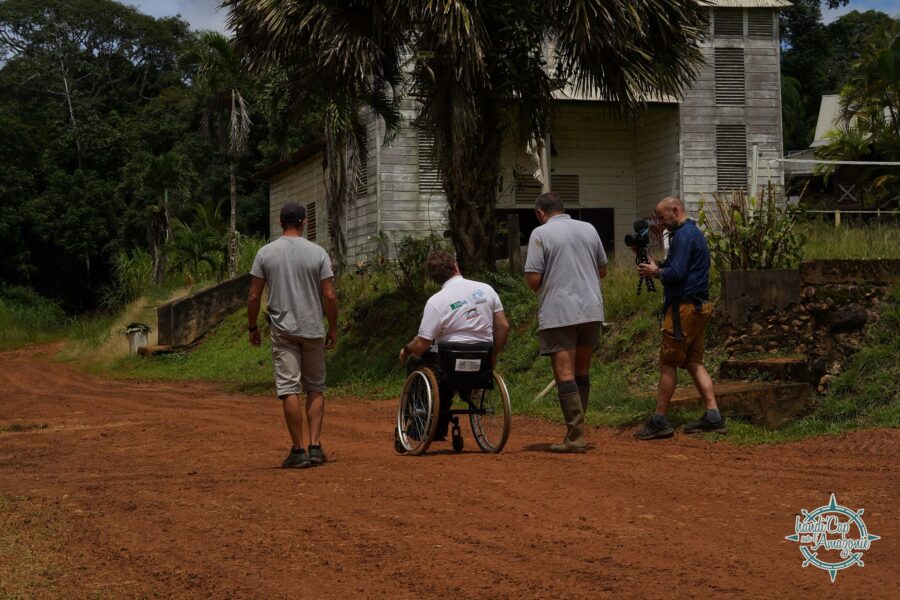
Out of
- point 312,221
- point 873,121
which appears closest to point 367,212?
point 312,221

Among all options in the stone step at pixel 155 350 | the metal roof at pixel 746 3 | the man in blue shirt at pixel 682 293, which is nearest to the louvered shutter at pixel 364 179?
the stone step at pixel 155 350

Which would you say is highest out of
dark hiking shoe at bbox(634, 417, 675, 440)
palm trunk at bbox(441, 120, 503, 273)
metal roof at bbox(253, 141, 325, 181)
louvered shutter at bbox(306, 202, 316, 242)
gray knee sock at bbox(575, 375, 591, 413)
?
metal roof at bbox(253, 141, 325, 181)

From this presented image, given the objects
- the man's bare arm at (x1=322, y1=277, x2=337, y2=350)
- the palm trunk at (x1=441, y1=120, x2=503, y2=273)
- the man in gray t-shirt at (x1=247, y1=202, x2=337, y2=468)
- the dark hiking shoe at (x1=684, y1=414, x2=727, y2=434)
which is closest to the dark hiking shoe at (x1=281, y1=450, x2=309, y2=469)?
the man in gray t-shirt at (x1=247, y1=202, x2=337, y2=468)

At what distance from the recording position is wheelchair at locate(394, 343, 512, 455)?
8.16 meters

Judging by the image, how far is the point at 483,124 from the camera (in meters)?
16.7

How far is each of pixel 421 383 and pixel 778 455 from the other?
2.77 m

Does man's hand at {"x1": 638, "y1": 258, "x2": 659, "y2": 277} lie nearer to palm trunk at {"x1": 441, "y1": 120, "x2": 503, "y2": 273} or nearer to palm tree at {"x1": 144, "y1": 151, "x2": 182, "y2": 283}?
palm trunk at {"x1": 441, "y1": 120, "x2": 503, "y2": 273}

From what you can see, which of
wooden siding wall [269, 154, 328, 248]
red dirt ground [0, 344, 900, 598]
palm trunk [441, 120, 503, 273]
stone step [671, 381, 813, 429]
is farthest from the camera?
wooden siding wall [269, 154, 328, 248]

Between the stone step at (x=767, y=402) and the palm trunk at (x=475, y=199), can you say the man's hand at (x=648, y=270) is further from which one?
the palm trunk at (x=475, y=199)

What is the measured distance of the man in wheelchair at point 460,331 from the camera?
26.8 ft

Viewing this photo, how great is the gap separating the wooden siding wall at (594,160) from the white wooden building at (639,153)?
3 cm

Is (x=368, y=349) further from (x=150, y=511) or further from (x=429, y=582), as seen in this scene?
(x=429, y=582)

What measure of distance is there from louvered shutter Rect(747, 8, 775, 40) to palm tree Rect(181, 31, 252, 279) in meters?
13.3

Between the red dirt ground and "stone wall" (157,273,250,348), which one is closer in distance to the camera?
the red dirt ground
